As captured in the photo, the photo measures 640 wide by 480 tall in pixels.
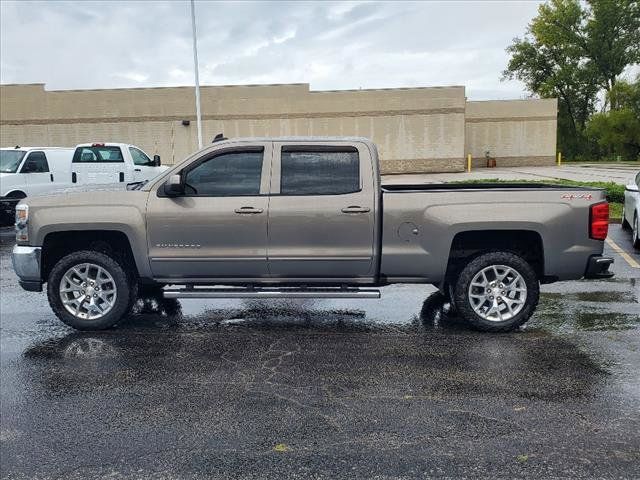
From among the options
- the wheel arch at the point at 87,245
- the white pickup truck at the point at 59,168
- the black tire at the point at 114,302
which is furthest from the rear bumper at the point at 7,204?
the black tire at the point at 114,302

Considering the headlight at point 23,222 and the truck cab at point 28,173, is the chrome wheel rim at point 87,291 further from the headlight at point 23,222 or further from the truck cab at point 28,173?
the truck cab at point 28,173

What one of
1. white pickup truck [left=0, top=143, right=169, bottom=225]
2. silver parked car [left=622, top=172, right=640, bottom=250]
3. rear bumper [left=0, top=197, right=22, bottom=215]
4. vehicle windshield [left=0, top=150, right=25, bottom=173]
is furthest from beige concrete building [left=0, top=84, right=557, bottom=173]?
silver parked car [left=622, top=172, right=640, bottom=250]

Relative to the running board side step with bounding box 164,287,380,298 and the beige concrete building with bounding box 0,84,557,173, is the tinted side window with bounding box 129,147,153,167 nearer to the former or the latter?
the running board side step with bounding box 164,287,380,298

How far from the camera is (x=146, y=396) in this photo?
451cm

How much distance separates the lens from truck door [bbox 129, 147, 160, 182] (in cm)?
1946

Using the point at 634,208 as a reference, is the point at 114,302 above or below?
below

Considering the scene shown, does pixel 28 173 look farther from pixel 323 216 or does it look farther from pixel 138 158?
pixel 323 216

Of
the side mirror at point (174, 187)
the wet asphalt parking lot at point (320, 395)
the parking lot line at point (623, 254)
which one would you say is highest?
the side mirror at point (174, 187)

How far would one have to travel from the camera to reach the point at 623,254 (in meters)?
10.6

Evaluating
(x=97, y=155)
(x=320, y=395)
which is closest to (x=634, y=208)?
(x=320, y=395)

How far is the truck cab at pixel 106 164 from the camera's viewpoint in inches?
715

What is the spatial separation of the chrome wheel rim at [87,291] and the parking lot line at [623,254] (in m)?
7.86

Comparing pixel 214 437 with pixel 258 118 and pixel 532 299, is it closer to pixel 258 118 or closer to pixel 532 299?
pixel 532 299

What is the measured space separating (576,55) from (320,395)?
76354 mm
